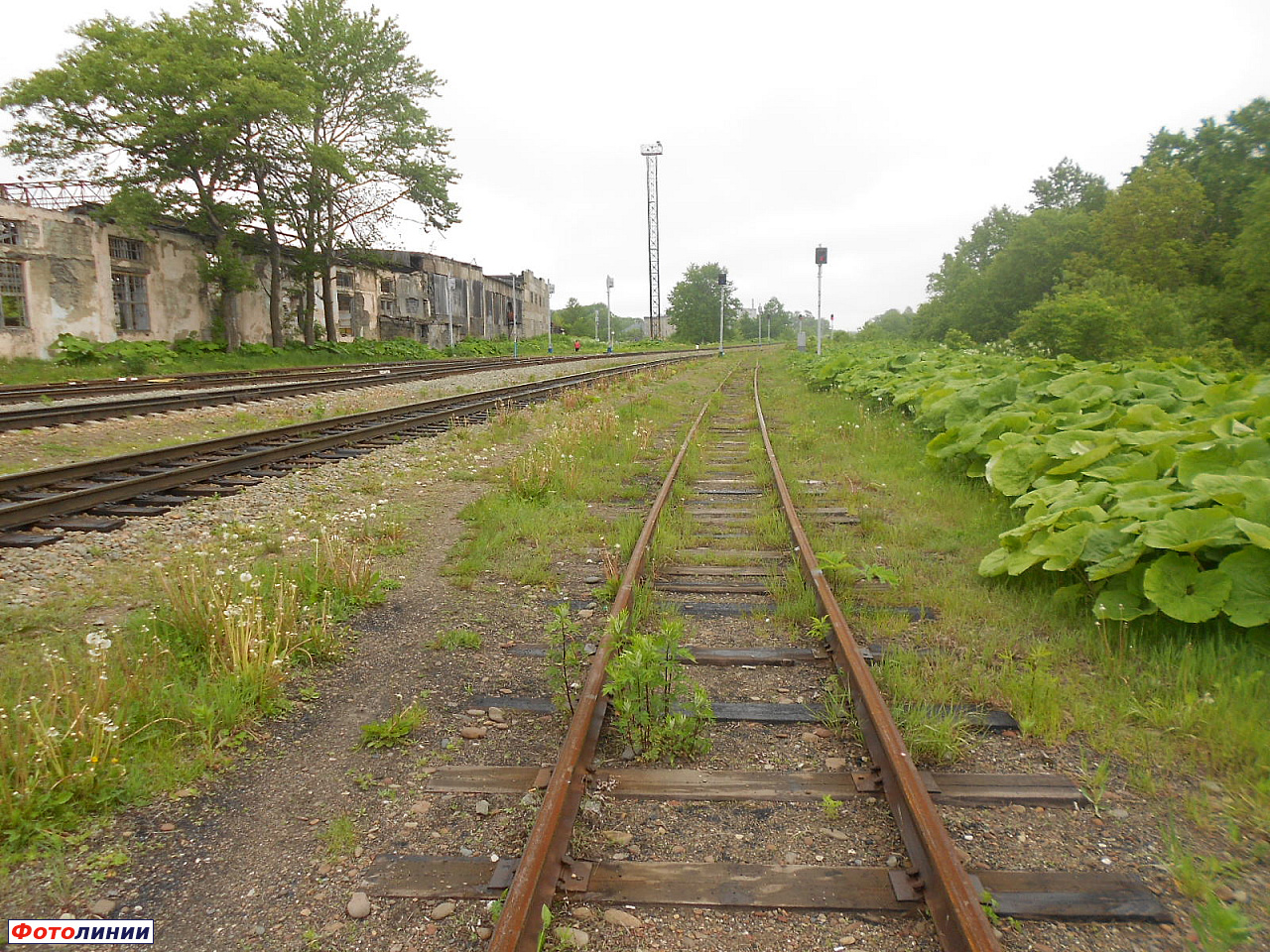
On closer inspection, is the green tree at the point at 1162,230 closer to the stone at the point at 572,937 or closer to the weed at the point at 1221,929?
the weed at the point at 1221,929

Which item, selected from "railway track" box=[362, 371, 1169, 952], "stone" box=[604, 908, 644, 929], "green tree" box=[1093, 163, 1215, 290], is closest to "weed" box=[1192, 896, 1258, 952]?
"railway track" box=[362, 371, 1169, 952]

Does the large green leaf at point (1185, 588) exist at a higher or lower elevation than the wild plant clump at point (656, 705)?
higher

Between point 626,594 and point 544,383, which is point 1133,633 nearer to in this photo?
point 626,594

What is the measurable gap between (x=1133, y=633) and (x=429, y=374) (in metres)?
20.9

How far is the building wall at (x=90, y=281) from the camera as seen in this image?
919 inches

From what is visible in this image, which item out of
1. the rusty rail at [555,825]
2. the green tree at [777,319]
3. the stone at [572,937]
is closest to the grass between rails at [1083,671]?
the rusty rail at [555,825]

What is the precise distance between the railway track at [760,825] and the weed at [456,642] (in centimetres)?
26

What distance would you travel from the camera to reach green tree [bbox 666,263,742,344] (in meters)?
101

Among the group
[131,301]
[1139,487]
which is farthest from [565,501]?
[131,301]

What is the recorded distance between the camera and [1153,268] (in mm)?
43969

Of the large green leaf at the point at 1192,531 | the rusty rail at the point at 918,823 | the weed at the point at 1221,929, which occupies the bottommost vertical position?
the weed at the point at 1221,929

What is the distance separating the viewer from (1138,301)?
31.8m

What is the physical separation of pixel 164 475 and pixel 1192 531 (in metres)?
8.33

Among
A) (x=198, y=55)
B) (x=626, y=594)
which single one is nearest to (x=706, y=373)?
(x=198, y=55)
